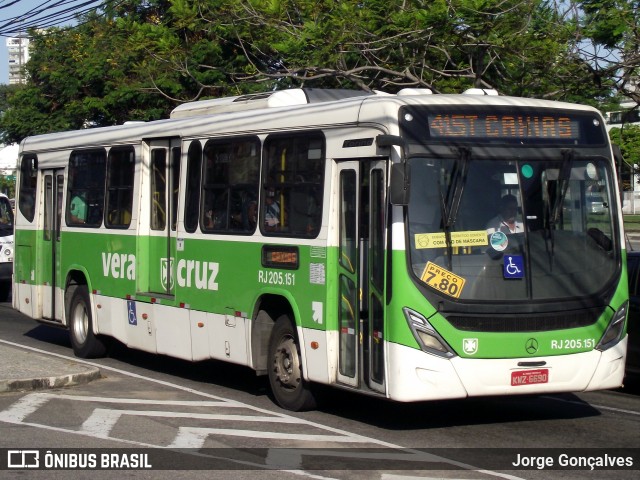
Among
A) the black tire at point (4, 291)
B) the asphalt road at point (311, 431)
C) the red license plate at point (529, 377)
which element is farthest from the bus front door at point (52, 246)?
the black tire at point (4, 291)

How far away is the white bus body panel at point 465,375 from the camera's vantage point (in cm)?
931

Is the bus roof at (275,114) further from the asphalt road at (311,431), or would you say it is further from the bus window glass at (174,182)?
the asphalt road at (311,431)

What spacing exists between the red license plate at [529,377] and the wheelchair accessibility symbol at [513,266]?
2.81 ft

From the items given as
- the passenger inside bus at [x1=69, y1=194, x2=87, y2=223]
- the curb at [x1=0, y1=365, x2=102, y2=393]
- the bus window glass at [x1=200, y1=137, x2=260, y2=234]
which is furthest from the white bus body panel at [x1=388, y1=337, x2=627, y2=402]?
the passenger inside bus at [x1=69, y1=194, x2=87, y2=223]

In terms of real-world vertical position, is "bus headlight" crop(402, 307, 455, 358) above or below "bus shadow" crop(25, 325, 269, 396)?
above

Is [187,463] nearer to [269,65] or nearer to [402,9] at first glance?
[402,9]

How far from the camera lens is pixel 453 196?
9.59m

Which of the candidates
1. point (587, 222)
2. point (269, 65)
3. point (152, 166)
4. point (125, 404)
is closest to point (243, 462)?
point (125, 404)

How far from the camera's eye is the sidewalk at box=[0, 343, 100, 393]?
470 inches

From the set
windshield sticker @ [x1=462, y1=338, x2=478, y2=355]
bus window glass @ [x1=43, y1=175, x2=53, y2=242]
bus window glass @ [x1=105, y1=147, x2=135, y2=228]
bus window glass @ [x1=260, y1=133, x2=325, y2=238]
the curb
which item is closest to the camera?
windshield sticker @ [x1=462, y1=338, x2=478, y2=355]

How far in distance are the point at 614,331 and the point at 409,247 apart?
223 cm

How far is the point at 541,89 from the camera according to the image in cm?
1817

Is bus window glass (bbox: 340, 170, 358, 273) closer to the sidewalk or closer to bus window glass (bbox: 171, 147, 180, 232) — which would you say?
bus window glass (bbox: 171, 147, 180, 232)

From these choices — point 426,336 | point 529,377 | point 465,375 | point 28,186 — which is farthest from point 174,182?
point 529,377
